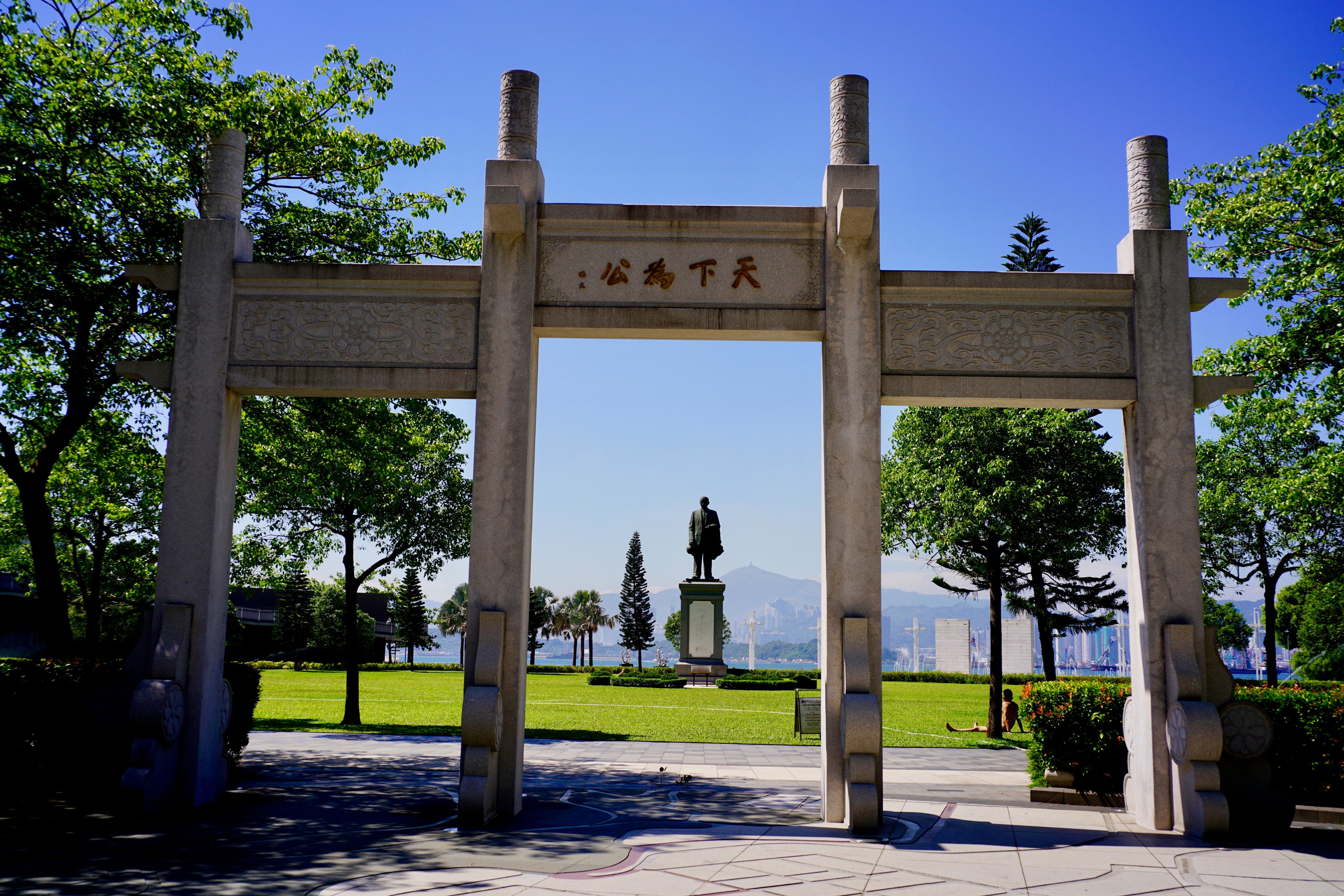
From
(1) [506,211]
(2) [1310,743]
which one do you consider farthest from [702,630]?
(1) [506,211]

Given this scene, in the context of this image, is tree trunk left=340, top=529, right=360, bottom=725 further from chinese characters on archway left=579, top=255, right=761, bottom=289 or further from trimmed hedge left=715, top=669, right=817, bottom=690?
trimmed hedge left=715, top=669, right=817, bottom=690

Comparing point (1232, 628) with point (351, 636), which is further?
point (1232, 628)

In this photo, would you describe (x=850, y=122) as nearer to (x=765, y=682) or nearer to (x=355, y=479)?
(x=355, y=479)

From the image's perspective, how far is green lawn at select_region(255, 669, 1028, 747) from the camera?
1630 cm

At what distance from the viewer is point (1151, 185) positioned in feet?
26.9

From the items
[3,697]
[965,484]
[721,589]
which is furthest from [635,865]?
[721,589]

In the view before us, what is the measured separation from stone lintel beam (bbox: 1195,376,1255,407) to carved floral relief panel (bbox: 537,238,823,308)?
11.0 ft

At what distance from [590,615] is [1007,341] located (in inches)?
2388

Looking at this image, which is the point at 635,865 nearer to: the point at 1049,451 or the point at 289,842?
the point at 289,842

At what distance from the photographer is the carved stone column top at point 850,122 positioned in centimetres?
833

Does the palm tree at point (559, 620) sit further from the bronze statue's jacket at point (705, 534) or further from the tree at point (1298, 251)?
the tree at point (1298, 251)

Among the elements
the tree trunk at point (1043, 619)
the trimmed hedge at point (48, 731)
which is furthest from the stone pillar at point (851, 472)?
the tree trunk at point (1043, 619)

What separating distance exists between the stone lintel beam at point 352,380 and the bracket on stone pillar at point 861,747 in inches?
158

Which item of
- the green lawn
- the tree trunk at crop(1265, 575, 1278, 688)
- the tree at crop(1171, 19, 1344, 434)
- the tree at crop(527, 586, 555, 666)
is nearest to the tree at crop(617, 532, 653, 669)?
the tree at crop(527, 586, 555, 666)
